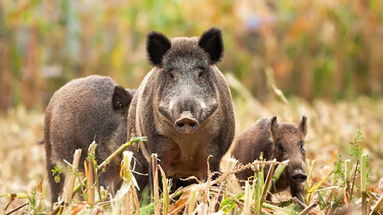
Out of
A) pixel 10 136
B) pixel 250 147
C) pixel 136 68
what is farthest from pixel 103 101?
pixel 136 68

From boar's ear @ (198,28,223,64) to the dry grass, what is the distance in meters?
0.89

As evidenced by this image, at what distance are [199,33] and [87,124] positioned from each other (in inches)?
365

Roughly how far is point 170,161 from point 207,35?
35.3 inches

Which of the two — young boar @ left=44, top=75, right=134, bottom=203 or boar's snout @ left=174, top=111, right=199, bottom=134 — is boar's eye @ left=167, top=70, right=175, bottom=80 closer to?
boar's snout @ left=174, top=111, right=199, bottom=134

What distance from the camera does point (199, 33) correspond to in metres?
17.5

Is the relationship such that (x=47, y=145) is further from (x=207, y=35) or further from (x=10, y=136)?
(x=10, y=136)

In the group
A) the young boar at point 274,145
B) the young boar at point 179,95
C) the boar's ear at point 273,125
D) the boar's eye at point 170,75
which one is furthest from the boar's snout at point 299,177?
the boar's eye at point 170,75

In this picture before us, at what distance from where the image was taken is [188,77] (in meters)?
6.48

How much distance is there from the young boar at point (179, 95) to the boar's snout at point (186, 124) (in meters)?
0.29

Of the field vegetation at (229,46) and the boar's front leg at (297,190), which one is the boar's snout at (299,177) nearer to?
the boar's front leg at (297,190)

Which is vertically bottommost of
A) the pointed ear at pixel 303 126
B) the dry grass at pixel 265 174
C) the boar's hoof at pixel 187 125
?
the dry grass at pixel 265 174

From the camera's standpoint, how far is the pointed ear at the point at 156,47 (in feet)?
21.9

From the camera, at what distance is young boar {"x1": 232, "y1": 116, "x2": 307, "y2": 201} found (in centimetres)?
→ 738

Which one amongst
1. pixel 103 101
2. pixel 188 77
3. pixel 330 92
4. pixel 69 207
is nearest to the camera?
pixel 69 207
